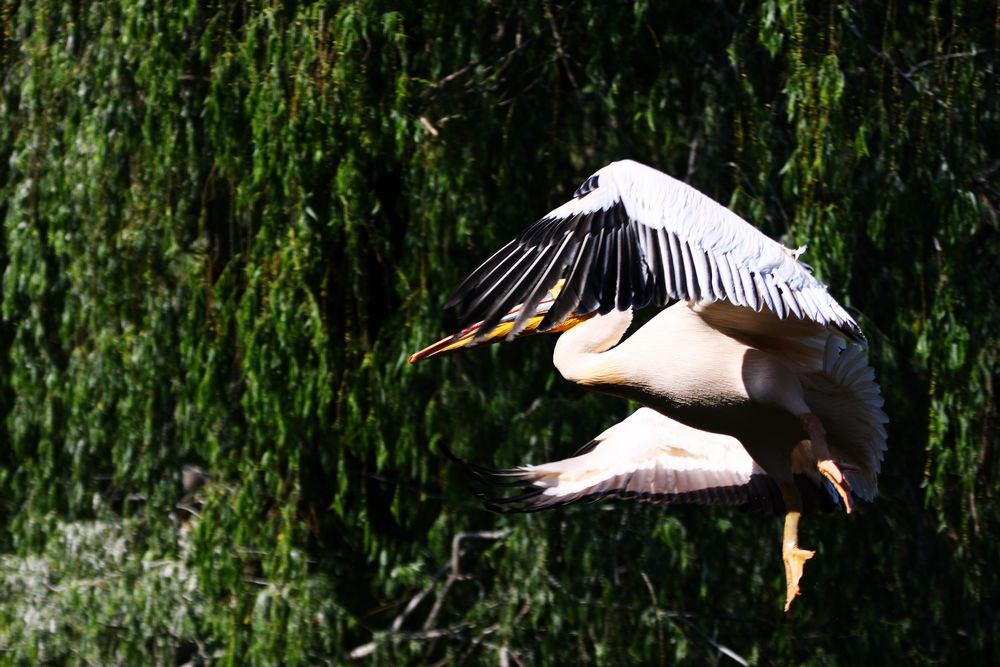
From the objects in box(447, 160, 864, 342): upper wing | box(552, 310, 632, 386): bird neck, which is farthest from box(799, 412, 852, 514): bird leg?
box(552, 310, 632, 386): bird neck

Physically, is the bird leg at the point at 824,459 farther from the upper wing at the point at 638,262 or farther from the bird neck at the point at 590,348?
the bird neck at the point at 590,348

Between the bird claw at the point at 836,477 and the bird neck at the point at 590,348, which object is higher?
the bird neck at the point at 590,348

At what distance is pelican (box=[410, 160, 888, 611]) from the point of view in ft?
12.4

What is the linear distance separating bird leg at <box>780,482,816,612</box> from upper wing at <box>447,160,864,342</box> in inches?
26.9

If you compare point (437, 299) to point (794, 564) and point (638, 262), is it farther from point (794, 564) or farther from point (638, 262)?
point (638, 262)

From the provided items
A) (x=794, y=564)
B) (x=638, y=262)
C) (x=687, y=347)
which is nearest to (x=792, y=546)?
(x=794, y=564)

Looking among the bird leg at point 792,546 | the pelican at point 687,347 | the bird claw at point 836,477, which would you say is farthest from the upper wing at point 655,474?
the bird claw at point 836,477

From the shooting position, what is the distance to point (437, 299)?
553 cm

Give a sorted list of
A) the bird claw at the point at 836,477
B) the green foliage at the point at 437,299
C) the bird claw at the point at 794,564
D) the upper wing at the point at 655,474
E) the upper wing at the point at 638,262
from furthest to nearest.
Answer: the green foliage at the point at 437,299 → the upper wing at the point at 655,474 → the bird claw at the point at 794,564 → the bird claw at the point at 836,477 → the upper wing at the point at 638,262

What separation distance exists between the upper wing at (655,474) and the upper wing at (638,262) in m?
1.25

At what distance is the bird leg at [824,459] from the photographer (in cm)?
403

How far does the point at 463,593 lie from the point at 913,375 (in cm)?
177

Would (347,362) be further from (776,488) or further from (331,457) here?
(776,488)

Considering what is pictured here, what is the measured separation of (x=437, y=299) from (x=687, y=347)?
1313mm
